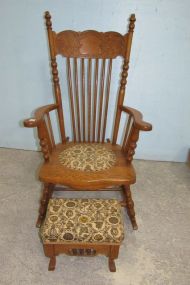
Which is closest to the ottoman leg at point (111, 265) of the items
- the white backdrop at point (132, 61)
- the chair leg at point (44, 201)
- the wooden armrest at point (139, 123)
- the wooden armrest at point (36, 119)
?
the chair leg at point (44, 201)

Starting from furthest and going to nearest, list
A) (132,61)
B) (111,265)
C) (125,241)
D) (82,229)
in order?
(132,61), (125,241), (111,265), (82,229)

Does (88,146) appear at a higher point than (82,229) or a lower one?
higher

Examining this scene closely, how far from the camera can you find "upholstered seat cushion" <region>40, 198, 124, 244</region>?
1114 mm

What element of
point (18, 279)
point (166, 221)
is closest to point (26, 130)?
point (18, 279)

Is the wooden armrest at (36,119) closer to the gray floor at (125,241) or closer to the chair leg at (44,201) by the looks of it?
the chair leg at (44,201)

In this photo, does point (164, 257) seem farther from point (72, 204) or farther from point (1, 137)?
point (1, 137)

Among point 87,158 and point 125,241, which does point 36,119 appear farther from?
point 125,241

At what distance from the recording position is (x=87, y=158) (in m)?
1.35

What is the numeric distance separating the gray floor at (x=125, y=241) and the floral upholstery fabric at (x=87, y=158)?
47 cm

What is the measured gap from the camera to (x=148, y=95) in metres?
1.88

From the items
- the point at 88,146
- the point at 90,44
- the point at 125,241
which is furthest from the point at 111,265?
the point at 90,44

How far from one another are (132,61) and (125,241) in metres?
1.29

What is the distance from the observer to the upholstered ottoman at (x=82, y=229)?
1.12 m

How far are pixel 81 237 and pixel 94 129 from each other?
0.75m
